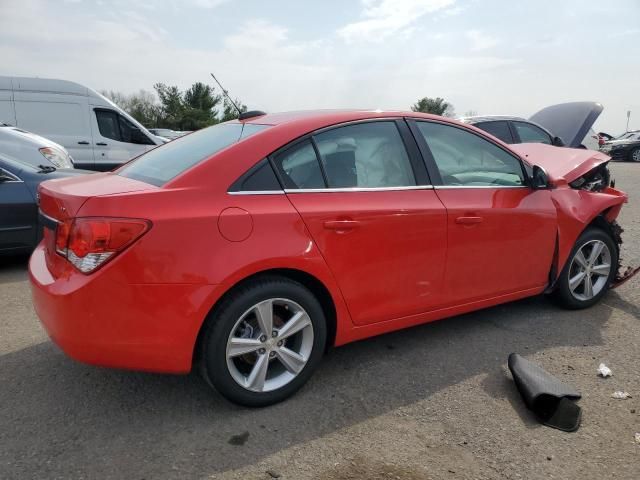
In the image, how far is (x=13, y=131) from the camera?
6668 millimetres

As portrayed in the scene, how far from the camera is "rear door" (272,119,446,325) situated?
2811 millimetres

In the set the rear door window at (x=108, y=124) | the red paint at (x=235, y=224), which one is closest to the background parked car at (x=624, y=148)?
the rear door window at (x=108, y=124)

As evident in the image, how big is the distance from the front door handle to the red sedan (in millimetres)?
11

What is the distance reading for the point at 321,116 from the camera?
307 cm

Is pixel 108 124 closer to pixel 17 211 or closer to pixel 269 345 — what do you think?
pixel 17 211

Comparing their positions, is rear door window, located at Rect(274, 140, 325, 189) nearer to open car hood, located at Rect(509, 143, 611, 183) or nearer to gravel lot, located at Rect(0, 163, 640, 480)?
gravel lot, located at Rect(0, 163, 640, 480)

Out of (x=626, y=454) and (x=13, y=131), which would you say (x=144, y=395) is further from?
(x=13, y=131)

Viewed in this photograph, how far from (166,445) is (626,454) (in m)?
2.16

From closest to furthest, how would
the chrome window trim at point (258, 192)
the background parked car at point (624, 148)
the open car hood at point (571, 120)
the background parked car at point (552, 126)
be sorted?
1. the chrome window trim at point (258, 192)
2. the open car hood at point (571, 120)
3. the background parked car at point (552, 126)
4. the background parked car at point (624, 148)

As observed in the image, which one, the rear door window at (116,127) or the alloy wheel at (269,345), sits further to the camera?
the rear door window at (116,127)

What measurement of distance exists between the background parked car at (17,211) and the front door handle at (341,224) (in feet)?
12.4

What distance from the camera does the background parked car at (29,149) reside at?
20.6 ft

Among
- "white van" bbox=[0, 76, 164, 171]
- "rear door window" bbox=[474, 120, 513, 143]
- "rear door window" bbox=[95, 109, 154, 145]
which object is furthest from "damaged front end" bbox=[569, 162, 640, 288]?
"rear door window" bbox=[95, 109, 154, 145]

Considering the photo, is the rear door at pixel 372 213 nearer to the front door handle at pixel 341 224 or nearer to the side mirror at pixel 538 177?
the front door handle at pixel 341 224
